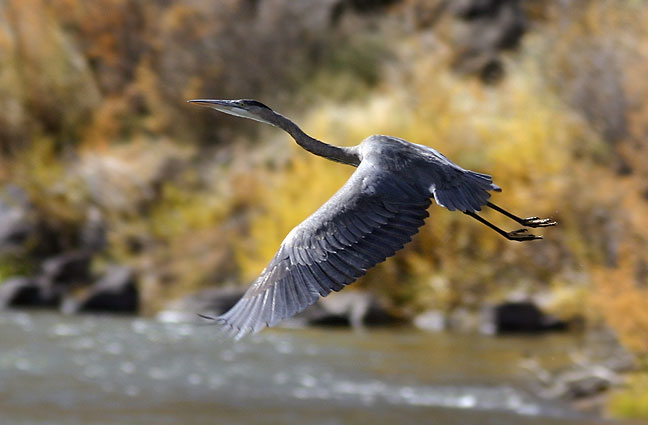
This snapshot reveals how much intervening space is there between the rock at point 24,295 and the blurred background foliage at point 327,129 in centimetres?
106

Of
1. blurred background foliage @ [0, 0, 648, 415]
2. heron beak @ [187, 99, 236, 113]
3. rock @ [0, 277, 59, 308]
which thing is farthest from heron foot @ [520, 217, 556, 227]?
rock @ [0, 277, 59, 308]

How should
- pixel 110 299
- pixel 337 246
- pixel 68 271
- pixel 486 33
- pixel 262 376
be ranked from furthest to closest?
pixel 486 33
pixel 68 271
pixel 110 299
pixel 262 376
pixel 337 246

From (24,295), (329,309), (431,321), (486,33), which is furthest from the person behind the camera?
(486,33)

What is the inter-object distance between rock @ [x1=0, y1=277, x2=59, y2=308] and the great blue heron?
45.1 feet

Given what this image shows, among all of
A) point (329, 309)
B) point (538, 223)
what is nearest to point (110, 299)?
point (329, 309)

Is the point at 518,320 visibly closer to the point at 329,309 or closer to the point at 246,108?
the point at 329,309

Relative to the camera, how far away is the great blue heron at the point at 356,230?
5363mm

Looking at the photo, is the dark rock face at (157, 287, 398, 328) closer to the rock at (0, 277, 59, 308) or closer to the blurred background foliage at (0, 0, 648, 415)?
the blurred background foliage at (0, 0, 648, 415)

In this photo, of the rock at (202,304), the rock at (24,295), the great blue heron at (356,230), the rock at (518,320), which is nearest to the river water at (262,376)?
the rock at (202,304)

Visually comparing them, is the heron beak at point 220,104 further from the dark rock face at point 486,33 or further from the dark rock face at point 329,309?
the dark rock face at point 486,33

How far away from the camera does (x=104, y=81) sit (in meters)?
24.9

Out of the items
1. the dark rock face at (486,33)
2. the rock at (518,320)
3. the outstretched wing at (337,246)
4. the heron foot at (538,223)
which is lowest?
the outstretched wing at (337,246)

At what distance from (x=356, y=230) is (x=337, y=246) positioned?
114 millimetres

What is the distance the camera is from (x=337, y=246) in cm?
547
